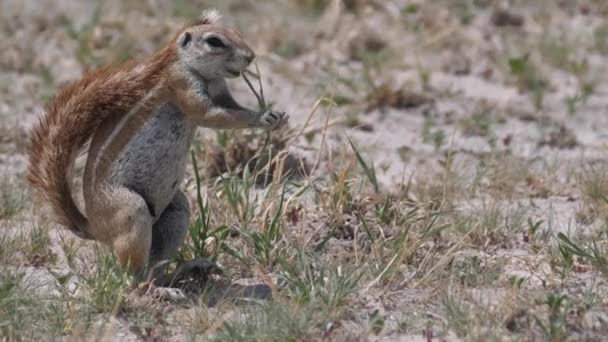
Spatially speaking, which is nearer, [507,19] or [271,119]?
[271,119]

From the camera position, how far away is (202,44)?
5.29m

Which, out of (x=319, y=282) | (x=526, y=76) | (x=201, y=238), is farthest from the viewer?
(x=526, y=76)

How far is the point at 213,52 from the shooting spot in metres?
5.26

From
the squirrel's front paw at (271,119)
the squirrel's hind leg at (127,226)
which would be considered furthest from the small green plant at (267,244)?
the squirrel's hind leg at (127,226)

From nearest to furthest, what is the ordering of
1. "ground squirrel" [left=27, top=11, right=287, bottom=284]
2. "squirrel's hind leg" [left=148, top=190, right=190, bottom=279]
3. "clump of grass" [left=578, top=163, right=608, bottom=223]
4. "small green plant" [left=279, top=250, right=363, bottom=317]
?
"small green plant" [left=279, top=250, right=363, bottom=317] < "ground squirrel" [left=27, top=11, right=287, bottom=284] < "squirrel's hind leg" [left=148, top=190, right=190, bottom=279] < "clump of grass" [left=578, top=163, right=608, bottom=223]

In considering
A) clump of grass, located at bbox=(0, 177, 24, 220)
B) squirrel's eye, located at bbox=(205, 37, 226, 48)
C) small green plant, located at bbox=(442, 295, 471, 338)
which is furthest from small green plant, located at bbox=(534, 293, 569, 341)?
clump of grass, located at bbox=(0, 177, 24, 220)

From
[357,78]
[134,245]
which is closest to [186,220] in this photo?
[134,245]

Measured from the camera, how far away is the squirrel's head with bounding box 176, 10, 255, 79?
207 inches

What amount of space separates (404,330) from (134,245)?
1.28 meters

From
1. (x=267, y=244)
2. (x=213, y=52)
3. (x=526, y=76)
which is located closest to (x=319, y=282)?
A: (x=267, y=244)

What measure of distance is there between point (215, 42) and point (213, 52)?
0.17 ft

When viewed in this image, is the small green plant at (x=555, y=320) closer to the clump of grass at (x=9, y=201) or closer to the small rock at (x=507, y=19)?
the clump of grass at (x=9, y=201)

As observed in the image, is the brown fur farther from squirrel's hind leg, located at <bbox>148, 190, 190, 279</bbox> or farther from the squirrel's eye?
squirrel's hind leg, located at <bbox>148, 190, 190, 279</bbox>

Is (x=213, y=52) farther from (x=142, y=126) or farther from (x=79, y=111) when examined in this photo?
(x=79, y=111)
